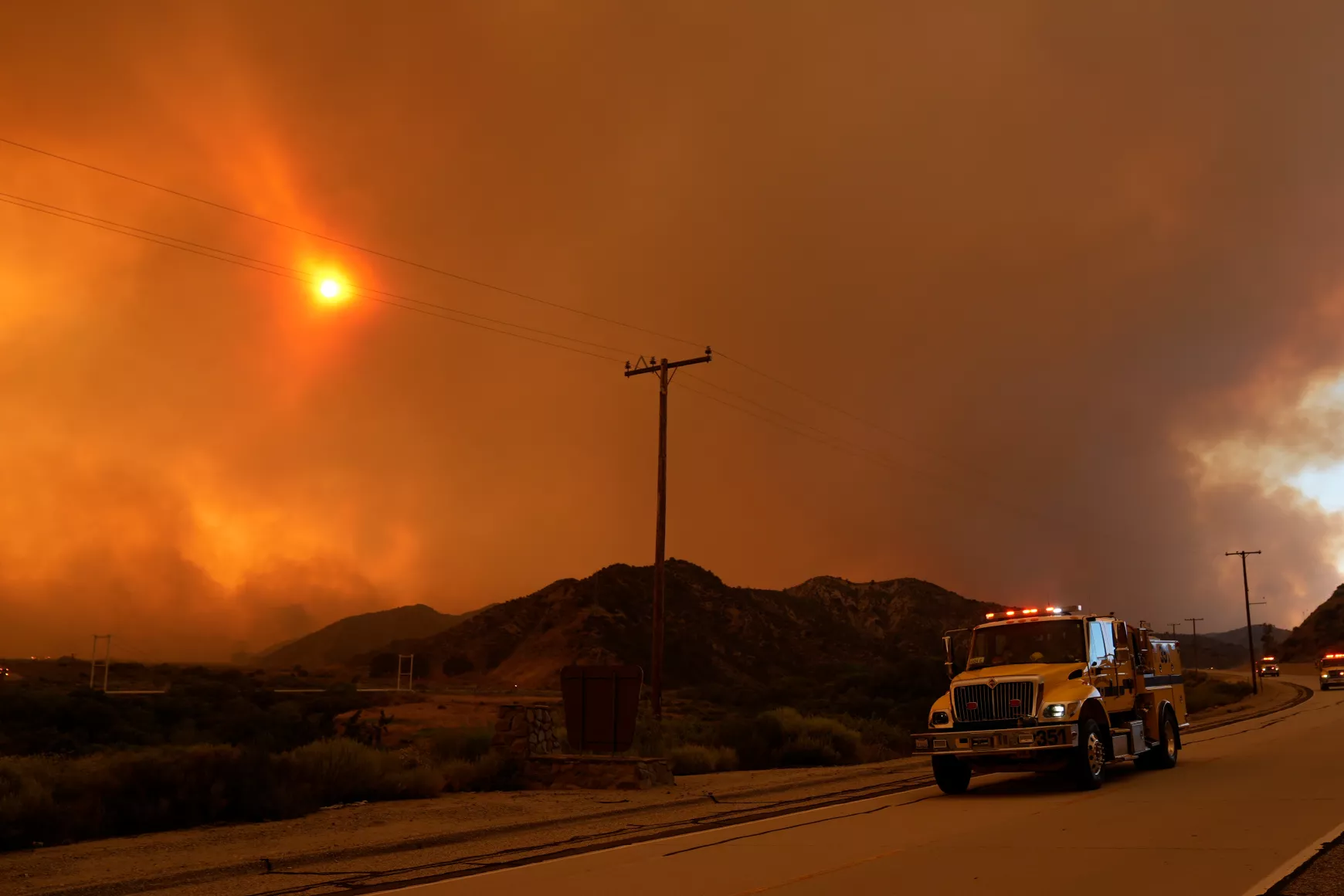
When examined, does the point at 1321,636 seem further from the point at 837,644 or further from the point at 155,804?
the point at 155,804

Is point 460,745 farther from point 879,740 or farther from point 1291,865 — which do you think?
point 1291,865

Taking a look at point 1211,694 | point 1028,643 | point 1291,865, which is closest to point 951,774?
point 1028,643

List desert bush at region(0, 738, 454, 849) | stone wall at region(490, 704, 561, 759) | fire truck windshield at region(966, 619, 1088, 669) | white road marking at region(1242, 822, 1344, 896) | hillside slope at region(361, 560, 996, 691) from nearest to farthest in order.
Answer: white road marking at region(1242, 822, 1344, 896), desert bush at region(0, 738, 454, 849), fire truck windshield at region(966, 619, 1088, 669), stone wall at region(490, 704, 561, 759), hillside slope at region(361, 560, 996, 691)

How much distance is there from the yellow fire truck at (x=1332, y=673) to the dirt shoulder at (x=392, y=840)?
62.2 m

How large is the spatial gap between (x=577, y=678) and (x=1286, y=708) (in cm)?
3935

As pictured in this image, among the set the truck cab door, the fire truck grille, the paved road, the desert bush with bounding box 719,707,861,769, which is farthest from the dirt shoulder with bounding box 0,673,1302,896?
the desert bush with bounding box 719,707,861,769

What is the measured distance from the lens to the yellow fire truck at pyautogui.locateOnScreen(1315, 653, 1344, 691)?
70.3 metres

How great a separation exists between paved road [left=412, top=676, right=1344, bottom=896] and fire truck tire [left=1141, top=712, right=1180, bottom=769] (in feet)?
6.21

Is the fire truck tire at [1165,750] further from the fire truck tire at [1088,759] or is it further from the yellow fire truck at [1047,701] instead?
the fire truck tire at [1088,759]

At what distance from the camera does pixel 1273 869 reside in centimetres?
Answer: 985

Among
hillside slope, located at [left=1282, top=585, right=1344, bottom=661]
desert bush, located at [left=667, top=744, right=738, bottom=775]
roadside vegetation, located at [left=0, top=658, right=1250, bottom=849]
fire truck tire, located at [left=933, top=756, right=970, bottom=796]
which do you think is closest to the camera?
roadside vegetation, located at [left=0, top=658, right=1250, bottom=849]

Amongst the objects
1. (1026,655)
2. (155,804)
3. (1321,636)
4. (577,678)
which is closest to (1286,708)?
(1026,655)

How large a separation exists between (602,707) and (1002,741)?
24.0 ft

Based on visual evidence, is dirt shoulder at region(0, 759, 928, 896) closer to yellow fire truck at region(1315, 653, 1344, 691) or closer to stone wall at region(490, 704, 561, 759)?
stone wall at region(490, 704, 561, 759)
